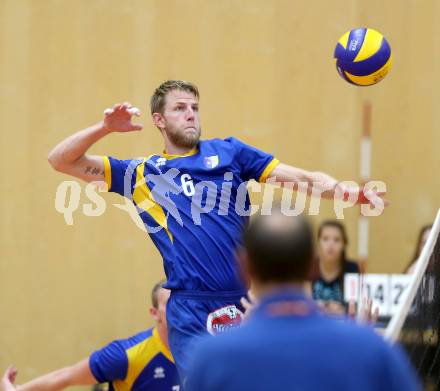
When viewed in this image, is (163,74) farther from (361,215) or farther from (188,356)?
(188,356)

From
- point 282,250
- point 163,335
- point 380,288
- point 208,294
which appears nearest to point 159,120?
point 208,294

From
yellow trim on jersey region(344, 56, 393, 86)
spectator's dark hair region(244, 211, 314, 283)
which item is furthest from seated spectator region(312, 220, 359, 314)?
spectator's dark hair region(244, 211, 314, 283)

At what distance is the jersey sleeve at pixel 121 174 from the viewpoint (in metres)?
6.96

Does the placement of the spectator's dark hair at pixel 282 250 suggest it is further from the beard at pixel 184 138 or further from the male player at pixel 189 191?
the beard at pixel 184 138

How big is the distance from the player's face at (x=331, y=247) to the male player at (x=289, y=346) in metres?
7.75

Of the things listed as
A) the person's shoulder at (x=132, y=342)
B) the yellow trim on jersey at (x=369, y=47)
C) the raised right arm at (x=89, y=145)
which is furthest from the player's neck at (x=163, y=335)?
the yellow trim on jersey at (x=369, y=47)

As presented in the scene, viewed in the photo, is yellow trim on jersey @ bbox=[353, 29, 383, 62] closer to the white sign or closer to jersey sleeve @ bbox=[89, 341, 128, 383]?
jersey sleeve @ bbox=[89, 341, 128, 383]

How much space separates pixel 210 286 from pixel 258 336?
3.48 metres

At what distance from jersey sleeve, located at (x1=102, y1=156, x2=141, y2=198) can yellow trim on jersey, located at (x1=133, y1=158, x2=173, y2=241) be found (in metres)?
0.04

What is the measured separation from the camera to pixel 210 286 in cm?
643

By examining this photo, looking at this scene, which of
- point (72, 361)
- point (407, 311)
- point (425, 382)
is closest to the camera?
point (407, 311)

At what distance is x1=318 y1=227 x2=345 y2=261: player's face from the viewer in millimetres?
10781

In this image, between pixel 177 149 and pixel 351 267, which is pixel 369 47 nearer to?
pixel 177 149

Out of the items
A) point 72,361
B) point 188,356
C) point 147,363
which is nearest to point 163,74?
point 72,361
